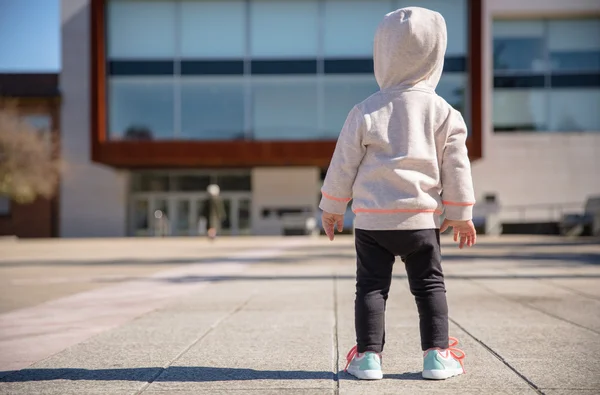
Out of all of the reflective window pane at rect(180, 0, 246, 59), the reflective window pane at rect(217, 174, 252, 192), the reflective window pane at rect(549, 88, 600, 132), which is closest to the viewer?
the reflective window pane at rect(180, 0, 246, 59)

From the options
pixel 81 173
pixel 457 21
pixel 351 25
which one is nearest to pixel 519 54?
pixel 457 21

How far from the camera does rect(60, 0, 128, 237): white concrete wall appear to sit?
3300 cm

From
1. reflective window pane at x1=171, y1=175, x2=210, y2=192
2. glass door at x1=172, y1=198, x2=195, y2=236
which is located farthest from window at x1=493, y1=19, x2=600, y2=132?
glass door at x1=172, y1=198, x2=195, y2=236

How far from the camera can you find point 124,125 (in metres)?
29.9

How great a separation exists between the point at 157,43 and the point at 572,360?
94.3ft

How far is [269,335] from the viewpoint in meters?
4.54

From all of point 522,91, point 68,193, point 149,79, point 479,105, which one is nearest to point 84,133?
point 68,193

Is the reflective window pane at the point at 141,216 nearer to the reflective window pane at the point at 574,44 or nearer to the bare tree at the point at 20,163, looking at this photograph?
the bare tree at the point at 20,163

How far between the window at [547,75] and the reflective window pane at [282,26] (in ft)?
30.3

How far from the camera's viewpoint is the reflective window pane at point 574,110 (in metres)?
32.6

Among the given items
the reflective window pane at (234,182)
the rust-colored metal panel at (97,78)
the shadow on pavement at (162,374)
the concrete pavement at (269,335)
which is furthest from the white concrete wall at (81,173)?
the shadow on pavement at (162,374)

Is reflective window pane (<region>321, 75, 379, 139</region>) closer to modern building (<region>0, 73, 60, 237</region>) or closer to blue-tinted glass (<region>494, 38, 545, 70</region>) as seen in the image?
blue-tinted glass (<region>494, 38, 545, 70</region>)

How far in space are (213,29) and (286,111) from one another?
15.9 ft

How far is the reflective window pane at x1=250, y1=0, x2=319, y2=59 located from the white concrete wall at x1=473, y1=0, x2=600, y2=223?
8.55 meters
